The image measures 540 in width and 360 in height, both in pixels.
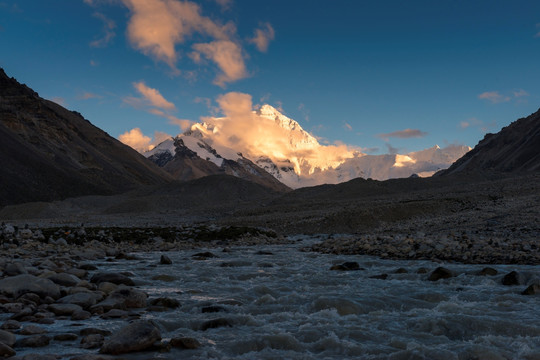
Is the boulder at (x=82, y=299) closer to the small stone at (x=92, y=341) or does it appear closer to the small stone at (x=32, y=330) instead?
the small stone at (x=32, y=330)

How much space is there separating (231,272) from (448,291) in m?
8.58

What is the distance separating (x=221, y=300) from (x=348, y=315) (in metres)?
3.78

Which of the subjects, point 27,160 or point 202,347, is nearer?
point 202,347

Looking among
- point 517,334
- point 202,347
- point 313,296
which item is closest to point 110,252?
point 313,296

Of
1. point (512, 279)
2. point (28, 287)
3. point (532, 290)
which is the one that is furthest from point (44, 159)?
point (532, 290)

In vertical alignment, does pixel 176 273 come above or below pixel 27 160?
below

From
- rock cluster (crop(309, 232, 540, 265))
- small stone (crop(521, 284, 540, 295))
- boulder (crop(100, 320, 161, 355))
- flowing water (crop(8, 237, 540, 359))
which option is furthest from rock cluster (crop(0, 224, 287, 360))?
rock cluster (crop(309, 232, 540, 265))

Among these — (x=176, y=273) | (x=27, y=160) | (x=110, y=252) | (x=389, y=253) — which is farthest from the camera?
(x=27, y=160)

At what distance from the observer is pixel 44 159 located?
139 meters

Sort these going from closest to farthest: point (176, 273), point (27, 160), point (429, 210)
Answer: point (176, 273), point (429, 210), point (27, 160)

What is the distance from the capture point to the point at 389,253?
22.1 meters

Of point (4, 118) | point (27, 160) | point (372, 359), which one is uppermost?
point (4, 118)

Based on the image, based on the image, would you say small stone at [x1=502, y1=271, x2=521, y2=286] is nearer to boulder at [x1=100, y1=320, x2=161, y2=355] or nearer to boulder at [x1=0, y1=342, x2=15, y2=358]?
boulder at [x1=100, y1=320, x2=161, y2=355]

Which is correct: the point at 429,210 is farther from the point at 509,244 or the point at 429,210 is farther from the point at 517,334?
the point at 517,334
